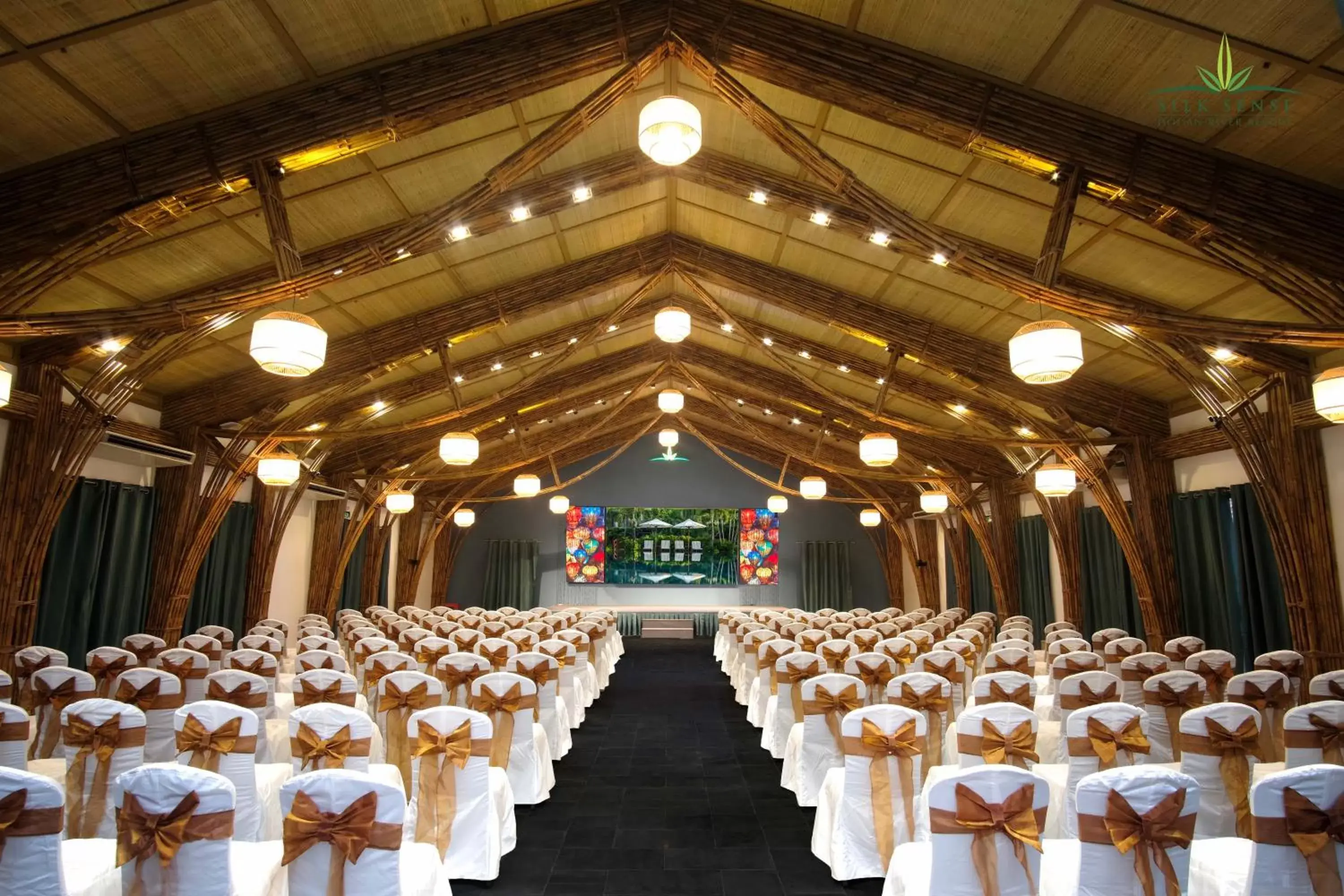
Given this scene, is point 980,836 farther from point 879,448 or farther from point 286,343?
point 879,448

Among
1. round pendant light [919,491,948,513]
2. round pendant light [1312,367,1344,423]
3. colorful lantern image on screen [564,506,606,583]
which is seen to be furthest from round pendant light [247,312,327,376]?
colorful lantern image on screen [564,506,606,583]

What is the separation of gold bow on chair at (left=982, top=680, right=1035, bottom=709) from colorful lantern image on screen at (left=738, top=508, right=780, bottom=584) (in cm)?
1622

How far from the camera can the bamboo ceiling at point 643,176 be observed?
4.61m

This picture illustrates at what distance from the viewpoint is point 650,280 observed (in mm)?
10367

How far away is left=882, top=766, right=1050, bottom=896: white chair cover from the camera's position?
9.11ft

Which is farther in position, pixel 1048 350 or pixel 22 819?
pixel 1048 350

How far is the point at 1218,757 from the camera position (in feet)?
13.0

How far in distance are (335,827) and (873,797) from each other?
2.87 meters

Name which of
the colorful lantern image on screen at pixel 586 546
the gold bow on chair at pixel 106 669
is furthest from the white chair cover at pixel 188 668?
the colorful lantern image on screen at pixel 586 546

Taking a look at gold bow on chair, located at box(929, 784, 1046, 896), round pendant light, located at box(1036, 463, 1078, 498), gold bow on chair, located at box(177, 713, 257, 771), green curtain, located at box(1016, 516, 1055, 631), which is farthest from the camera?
green curtain, located at box(1016, 516, 1055, 631)

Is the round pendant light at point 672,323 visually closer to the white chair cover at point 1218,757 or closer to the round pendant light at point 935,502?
the white chair cover at point 1218,757

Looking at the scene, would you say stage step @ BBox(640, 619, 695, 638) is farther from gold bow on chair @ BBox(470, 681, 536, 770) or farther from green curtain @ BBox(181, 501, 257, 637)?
gold bow on chair @ BBox(470, 681, 536, 770)

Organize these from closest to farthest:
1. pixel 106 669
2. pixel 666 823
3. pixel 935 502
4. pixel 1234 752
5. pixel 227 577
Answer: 1. pixel 1234 752
2. pixel 666 823
3. pixel 106 669
4. pixel 227 577
5. pixel 935 502

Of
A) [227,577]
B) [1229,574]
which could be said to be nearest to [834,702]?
[1229,574]
